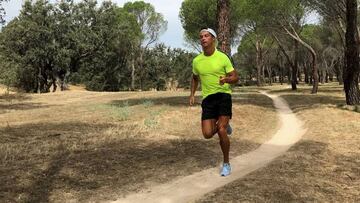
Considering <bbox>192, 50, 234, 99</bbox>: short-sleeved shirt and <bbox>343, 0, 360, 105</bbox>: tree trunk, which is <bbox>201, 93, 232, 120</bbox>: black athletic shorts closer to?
<bbox>192, 50, 234, 99</bbox>: short-sleeved shirt

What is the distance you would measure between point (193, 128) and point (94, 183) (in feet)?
23.4

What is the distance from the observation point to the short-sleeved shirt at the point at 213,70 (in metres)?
8.23

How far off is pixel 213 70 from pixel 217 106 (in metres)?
0.65

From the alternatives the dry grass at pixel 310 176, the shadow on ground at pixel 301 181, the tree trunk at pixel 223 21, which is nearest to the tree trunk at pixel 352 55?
the tree trunk at pixel 223 21

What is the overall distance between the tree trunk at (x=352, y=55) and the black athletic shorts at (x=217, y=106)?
13.8 m

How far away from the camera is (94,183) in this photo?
806cm

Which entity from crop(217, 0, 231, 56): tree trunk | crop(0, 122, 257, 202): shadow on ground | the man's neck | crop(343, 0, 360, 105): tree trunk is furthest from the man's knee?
crop(343, 0, 360, 105): tree trunk

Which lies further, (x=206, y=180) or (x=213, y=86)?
(x=206, y=180)

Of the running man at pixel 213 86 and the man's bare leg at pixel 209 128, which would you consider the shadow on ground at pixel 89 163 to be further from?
the running man at pixel 213 86

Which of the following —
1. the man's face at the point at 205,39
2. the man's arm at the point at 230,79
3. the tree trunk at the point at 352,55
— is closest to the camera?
the man's arm at the point at 230,79

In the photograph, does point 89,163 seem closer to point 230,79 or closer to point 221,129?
point 221,129

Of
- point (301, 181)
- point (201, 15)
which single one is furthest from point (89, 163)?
point (201, 15)

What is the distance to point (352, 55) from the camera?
803 inches

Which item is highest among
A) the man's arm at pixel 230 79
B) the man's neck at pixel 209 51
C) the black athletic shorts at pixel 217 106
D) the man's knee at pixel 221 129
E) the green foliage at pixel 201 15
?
the green foliage at pixel 201 15
